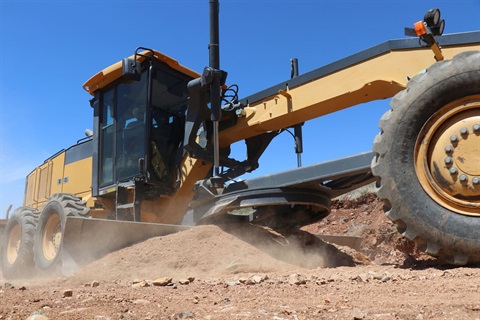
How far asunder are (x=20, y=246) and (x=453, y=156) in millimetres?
6292

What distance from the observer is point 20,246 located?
7.29m

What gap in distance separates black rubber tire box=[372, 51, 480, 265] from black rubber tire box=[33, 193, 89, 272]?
4145 mm

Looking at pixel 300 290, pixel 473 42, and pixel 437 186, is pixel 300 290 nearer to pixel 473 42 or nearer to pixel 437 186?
pixel 437 186

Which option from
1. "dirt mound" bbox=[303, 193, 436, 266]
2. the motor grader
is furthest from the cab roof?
"dirt mound" bbox=[303, 193, 436, 266]

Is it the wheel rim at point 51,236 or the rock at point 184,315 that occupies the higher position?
A: the wheel rim at point 51,236

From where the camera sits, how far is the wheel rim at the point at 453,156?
3.49m

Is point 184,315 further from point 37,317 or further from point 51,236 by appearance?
point 51,236

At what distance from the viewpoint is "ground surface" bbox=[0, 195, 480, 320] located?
2.41 meters

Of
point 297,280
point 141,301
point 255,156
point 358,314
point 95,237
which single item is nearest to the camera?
point 358,314

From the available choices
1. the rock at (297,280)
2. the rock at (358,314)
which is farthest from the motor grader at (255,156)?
the rock at (358,314)

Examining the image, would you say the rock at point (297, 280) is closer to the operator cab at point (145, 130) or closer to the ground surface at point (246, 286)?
the ground surface at point (246, 286)

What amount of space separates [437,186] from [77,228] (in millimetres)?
3917

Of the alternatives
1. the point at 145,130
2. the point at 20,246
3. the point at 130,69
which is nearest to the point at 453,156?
the point at 130,69

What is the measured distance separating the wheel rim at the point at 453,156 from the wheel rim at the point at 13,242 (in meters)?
6.58
